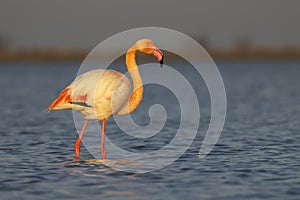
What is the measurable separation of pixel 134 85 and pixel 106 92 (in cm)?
54

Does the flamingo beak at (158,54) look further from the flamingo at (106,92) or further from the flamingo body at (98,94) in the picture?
the flamingo body at (98,94)

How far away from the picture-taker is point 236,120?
17.9 m

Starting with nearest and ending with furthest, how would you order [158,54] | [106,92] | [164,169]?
[164,169] → [158,54] → [106,92]

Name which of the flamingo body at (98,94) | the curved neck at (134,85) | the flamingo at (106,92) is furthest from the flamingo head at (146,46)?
the flamingo body at (98,94)

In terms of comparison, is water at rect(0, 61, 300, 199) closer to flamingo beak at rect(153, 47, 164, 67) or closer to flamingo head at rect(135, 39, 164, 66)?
flamingo beak at rect(153, 47, 164, 67)

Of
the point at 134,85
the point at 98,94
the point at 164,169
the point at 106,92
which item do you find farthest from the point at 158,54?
the point at 164,169

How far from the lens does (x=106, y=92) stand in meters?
11.0

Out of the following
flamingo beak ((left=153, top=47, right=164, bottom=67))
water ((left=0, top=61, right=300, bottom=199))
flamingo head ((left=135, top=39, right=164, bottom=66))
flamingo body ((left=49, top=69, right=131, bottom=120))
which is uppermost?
flamingo head ((left=135, top=39, right=164, bottom=66))

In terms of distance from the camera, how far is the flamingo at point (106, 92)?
11047mm

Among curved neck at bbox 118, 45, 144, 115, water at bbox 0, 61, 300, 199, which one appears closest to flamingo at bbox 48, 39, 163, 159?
curved neck at bbox 118, 45, 144, 115

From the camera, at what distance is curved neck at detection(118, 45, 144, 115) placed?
1105cm

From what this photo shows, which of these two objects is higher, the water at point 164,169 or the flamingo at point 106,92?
the flamingo at point 106,92

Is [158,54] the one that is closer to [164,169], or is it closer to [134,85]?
[134,85]

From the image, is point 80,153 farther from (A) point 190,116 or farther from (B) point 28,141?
(A) point 190,116
